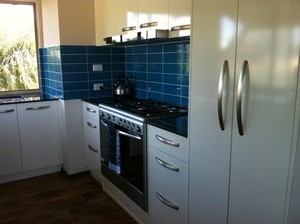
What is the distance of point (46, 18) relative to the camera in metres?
3.48

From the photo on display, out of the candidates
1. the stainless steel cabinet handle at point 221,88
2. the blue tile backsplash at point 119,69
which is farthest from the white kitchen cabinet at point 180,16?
the stainless steel cabinet handle at point 221,88

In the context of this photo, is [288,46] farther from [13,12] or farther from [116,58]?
[13,12]

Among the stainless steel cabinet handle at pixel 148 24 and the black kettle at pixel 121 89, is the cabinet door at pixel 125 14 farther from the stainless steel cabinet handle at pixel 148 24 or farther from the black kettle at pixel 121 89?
the black kettle at pixel 121 89

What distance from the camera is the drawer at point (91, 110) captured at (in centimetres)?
296

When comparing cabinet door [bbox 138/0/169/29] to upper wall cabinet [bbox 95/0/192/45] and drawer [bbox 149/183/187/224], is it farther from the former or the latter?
drawer [bbox 149/183/187/224]

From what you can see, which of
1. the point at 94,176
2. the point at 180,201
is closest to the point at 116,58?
the point at 94,176

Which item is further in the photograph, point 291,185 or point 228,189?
point 228,189

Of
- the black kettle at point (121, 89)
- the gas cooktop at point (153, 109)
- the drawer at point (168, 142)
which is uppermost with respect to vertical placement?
the black kettle at point (121, 89)

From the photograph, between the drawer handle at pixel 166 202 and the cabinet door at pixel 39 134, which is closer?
the drawer handle at pixel 166 202

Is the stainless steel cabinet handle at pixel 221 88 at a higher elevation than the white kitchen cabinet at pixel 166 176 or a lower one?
higher

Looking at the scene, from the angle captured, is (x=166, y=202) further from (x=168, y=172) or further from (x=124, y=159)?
(x=124, y=159)

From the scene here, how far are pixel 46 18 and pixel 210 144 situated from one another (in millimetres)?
2809

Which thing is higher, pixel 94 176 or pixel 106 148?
pixel 106 148

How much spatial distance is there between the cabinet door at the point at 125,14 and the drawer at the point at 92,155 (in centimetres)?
125
